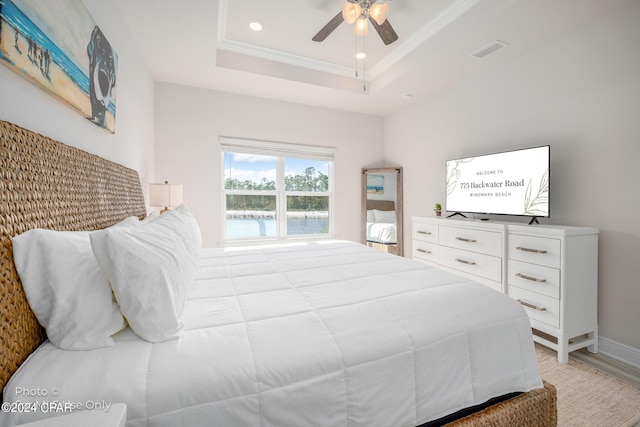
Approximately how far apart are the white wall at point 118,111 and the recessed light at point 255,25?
3.44 feet

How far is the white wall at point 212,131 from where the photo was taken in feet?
11.2

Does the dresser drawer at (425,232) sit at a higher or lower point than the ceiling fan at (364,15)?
lower

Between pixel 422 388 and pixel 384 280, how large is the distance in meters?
0.54

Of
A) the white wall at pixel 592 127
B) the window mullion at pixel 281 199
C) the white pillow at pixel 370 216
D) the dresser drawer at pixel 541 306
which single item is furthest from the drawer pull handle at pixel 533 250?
the window mullion at pixel 281 199

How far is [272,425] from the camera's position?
0.77 meters

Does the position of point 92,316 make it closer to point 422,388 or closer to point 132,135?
point 422,388

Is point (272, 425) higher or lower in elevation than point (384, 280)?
lower

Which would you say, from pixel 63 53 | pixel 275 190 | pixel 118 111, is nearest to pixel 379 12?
pixel 63 53

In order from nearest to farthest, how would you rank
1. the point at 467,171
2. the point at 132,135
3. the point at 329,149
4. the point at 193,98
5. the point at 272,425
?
1. the point at 272,425
2. the point at 132,135
3. the point at 467,171
4. the point at 193,98
5. the point at 329,149

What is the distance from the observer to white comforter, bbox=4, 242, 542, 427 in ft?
2.32

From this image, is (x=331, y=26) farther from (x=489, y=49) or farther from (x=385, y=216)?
(x=385, y=216)

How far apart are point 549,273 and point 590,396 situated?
31.2 inches

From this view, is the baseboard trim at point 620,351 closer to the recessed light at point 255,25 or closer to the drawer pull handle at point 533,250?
the drawer pull handle at point 533,250

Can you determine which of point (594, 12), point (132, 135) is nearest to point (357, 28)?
point (594, 12)
